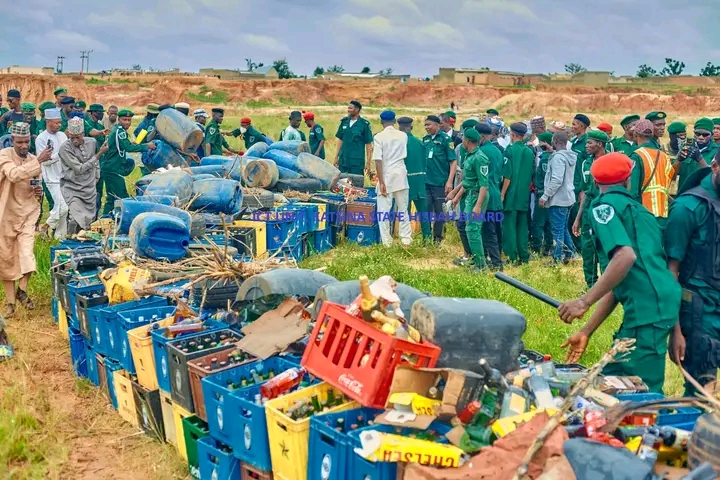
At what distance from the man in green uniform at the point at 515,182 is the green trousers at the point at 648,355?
18.1 ft

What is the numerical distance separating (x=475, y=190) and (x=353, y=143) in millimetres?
3655

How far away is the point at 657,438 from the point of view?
284 centimetres

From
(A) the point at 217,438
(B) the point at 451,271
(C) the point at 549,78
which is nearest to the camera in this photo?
(A) the point at 217,438

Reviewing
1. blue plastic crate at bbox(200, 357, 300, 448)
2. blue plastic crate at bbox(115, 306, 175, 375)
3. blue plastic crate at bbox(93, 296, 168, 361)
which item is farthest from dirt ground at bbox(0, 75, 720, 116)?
blue plastic crate at bbox(200, 357, 300, 448)

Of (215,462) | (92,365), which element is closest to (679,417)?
(215,462)

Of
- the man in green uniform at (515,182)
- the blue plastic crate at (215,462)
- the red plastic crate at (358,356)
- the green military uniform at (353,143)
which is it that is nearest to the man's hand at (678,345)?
the red plastic crate at (358,356)

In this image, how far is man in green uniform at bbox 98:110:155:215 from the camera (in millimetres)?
10523

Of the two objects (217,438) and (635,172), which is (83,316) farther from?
(635,172)

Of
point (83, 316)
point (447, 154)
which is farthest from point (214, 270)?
point (447, 154)

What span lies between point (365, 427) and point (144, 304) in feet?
9.30

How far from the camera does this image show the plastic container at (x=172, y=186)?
7957 millimetres

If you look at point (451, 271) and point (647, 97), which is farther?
point (647, 97)

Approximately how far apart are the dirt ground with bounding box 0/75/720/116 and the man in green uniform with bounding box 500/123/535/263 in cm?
3740

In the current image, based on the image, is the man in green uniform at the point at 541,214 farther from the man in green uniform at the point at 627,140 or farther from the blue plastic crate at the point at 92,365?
the blue plastic crate at the point at 92,365
